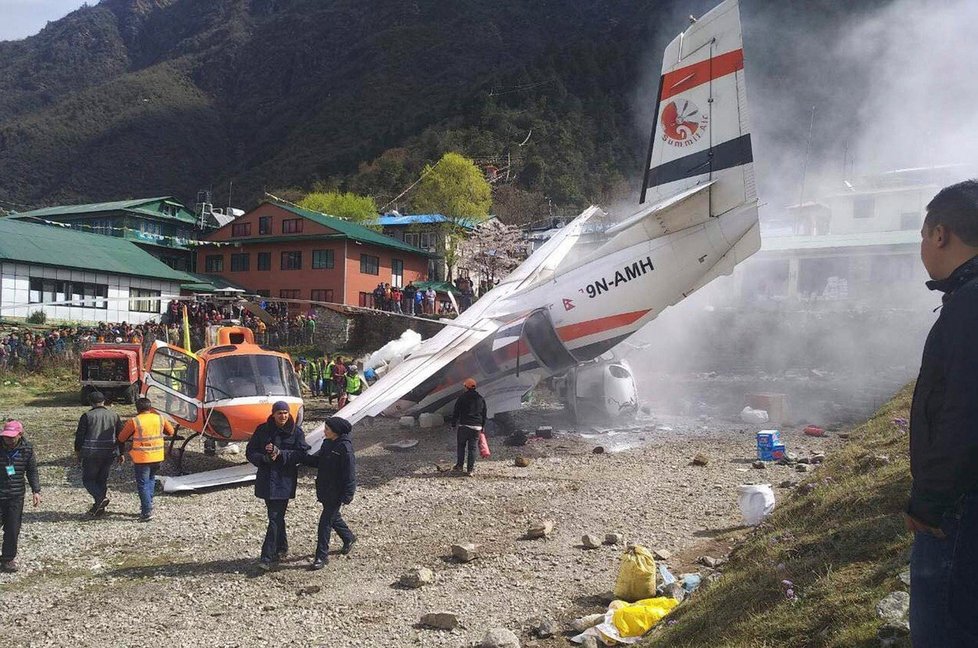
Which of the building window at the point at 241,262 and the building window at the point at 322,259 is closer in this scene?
the building window at the point at 322,259

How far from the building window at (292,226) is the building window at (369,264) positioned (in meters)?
4.53

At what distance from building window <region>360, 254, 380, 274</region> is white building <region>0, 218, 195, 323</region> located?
34.5 feet

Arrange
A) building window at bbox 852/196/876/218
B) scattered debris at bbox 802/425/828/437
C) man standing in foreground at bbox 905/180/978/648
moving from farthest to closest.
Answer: building window at bbox 852/196/876/218, scattered debris at bbox 802/425/828/437, man standing in foreground at bbox 905/180/978/648

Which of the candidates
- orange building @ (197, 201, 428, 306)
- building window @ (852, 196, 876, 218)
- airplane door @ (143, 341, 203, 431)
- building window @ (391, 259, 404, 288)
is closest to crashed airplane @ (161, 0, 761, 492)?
airplane door @ (143, 341, 203, 431)

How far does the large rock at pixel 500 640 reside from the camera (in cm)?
507

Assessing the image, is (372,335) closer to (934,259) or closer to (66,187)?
(934,259)

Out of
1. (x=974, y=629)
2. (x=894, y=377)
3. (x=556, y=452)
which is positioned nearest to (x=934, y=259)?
(x=974, y=629)

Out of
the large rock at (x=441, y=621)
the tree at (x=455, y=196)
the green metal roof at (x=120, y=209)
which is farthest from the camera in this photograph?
the green metal roof at (x=120, y=209)

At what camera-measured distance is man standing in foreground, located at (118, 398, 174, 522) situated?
8.83 metres

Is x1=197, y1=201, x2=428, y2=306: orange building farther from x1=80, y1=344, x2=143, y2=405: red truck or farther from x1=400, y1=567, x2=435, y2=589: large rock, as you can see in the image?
x1=400, y1=567, x2=435, y2=589: large rock

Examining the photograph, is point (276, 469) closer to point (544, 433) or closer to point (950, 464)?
point (950, 464)

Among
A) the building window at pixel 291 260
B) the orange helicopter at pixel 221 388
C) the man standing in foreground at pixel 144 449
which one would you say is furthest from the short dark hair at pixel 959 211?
the building window at pixel 291 260

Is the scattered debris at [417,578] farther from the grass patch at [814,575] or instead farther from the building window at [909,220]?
the building window at [909,220]

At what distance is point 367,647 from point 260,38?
560 ft
